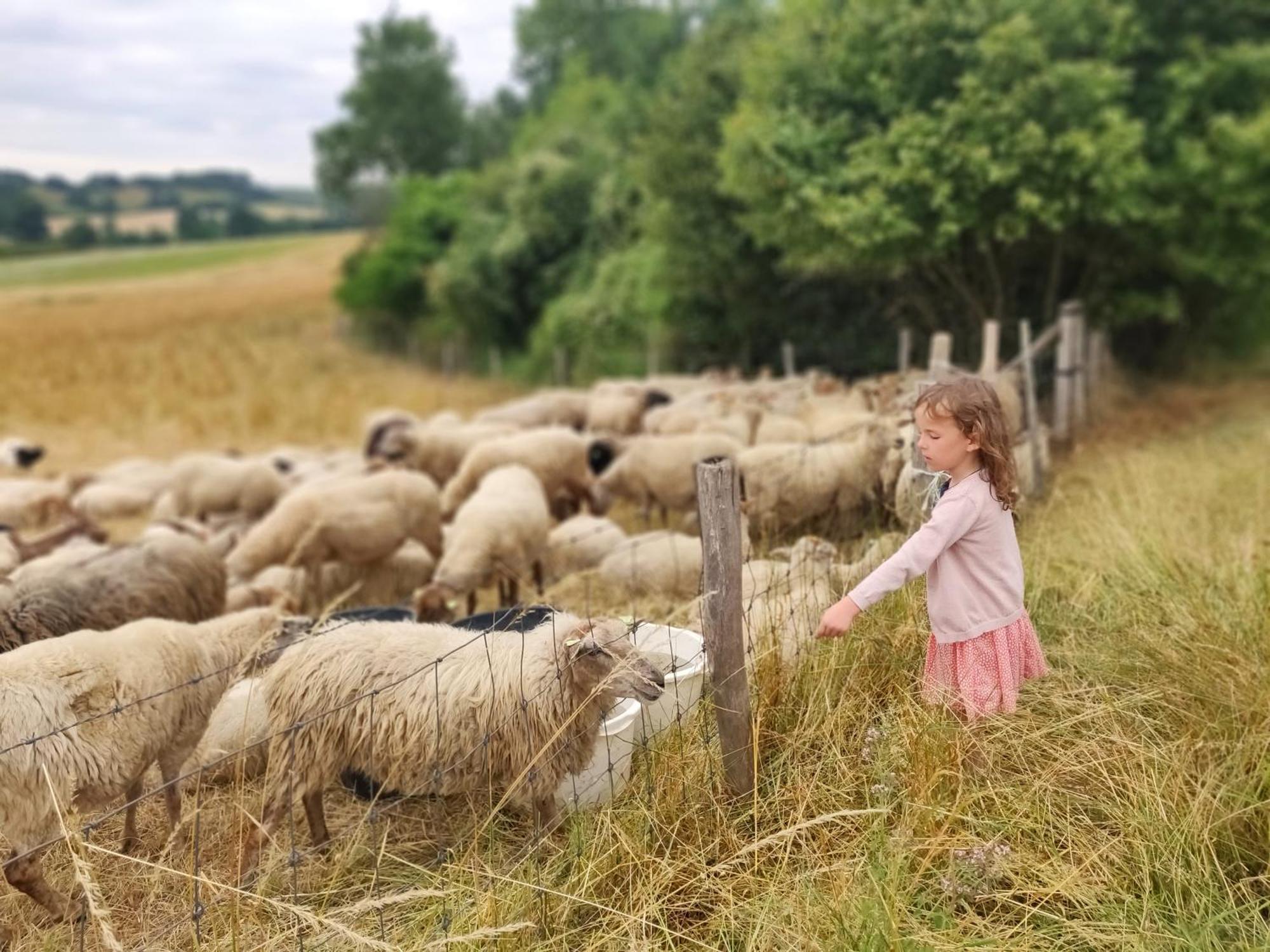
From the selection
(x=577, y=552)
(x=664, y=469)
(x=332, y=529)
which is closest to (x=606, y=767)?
(x=577, y=552)

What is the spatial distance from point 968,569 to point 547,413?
12.4 m

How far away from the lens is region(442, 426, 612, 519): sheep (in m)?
10.9

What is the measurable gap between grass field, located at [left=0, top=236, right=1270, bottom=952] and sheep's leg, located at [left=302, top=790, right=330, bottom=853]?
0.09 meters

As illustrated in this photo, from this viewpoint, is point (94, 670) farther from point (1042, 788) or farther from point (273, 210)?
point (273, 210)

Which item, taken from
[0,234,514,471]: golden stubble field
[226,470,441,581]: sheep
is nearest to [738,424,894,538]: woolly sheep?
[226,470,441,581]: sheep

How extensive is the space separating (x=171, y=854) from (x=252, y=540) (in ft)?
16.4

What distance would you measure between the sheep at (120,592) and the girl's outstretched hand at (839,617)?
5073 mm

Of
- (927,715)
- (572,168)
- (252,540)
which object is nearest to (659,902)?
(927,715)

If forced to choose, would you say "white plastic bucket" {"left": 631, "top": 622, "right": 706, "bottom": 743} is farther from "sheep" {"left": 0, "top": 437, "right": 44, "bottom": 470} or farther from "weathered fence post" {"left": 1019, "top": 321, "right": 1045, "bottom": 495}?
"sheep" {"left": 0, "top": 437, "right": 44, "bottom": 470}

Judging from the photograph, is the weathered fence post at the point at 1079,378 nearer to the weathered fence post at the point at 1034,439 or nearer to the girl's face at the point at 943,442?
the weathered fence post at the point at 1034,439

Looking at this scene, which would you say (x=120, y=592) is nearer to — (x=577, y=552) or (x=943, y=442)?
(x=577, y=552)

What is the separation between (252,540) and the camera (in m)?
9.15

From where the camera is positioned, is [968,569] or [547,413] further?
[547,413]

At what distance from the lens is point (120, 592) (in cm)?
693
